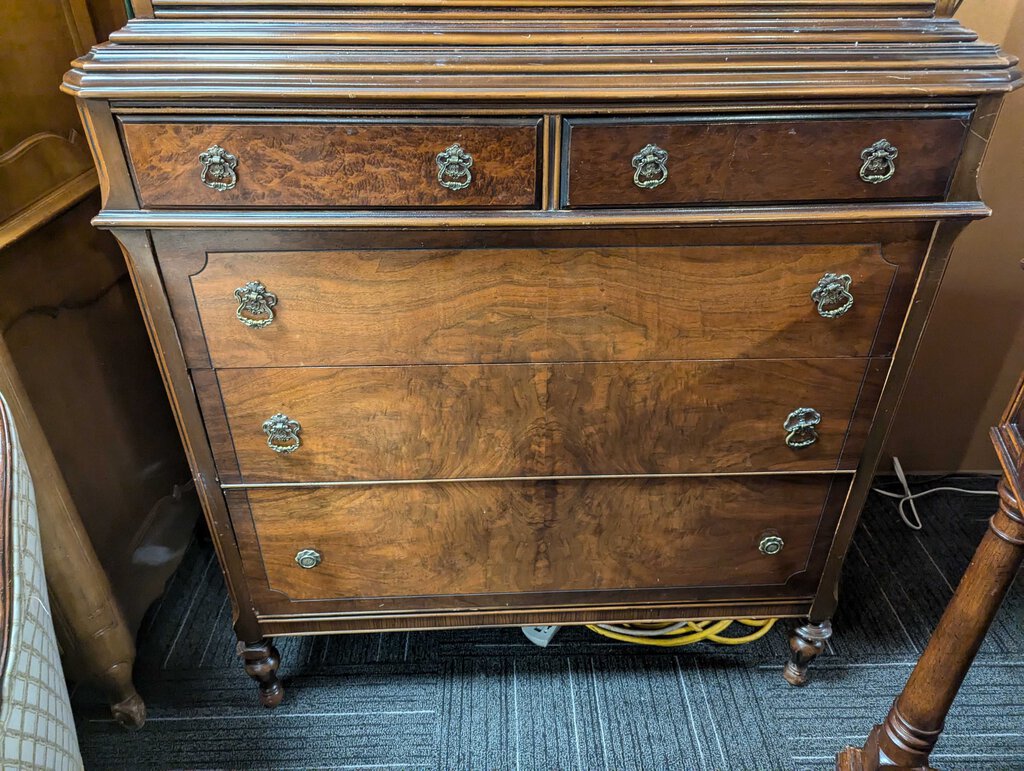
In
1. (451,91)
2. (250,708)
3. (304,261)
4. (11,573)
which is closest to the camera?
(11,573)

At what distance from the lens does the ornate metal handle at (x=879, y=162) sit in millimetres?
987

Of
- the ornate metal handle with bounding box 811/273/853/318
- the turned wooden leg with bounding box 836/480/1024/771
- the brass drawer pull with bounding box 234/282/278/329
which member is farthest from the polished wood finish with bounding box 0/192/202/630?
the turned wooden leg with bounding box 836/480/1024/771

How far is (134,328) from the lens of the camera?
1509 mm

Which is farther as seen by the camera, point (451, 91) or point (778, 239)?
point (778, 239)

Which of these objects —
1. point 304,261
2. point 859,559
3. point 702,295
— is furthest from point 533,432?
point 859,559

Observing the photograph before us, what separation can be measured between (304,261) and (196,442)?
361 millimetres

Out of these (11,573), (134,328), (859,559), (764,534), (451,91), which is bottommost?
(859,559)

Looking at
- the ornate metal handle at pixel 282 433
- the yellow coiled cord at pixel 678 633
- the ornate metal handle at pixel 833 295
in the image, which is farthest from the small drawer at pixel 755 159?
the yellow coiled cord at pixel 678 633

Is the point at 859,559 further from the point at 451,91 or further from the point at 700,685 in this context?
the point at 451,91

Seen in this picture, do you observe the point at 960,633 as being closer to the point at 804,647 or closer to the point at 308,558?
the point at 804,647

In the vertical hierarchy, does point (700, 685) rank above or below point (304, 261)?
below

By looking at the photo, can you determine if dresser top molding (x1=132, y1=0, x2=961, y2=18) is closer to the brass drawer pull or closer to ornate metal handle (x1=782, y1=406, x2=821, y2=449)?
the brass drawer pull

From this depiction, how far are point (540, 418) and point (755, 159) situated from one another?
491 mm

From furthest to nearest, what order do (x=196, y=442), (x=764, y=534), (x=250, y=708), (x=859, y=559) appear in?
(x=859, y=559), (x=250, y=708), (x=764, y=534), (x=196, y=442)
